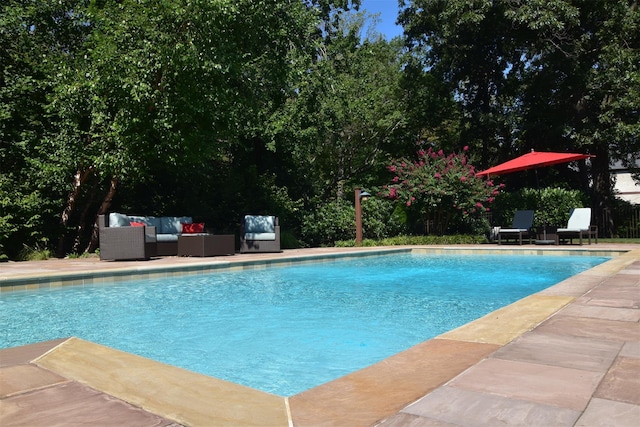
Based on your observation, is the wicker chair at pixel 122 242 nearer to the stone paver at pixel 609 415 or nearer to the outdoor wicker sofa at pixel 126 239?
the outdoor wicker sofa at pixel 126 239

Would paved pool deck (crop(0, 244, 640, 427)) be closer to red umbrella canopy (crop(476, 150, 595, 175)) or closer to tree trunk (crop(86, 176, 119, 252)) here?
tree trunk (crop(86, 176, 119, 252))

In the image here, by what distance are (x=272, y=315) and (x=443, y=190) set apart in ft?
32.9

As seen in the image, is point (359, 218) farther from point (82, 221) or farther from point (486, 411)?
point (486, 411)

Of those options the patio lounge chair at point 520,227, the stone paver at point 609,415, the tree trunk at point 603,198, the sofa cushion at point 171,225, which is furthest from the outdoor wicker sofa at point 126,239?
the tree trunk at point 603,198

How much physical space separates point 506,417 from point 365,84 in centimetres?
1827

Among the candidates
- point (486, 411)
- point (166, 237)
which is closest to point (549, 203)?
point (166, 237)

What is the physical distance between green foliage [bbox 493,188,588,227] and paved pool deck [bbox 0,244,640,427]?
12.3 metres

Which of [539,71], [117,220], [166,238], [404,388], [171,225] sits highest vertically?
[539,71]

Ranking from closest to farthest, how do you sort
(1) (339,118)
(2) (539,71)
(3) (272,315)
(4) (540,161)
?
(3) (272,315) < (4) (540,161) < (1) (339,118) < (2) (539,71)

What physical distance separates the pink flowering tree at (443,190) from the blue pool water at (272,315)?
570 centimetres

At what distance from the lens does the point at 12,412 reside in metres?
1.92

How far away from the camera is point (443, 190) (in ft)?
46.1

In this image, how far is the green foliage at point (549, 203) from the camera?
14.5 metres

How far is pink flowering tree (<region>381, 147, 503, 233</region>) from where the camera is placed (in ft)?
46.4
